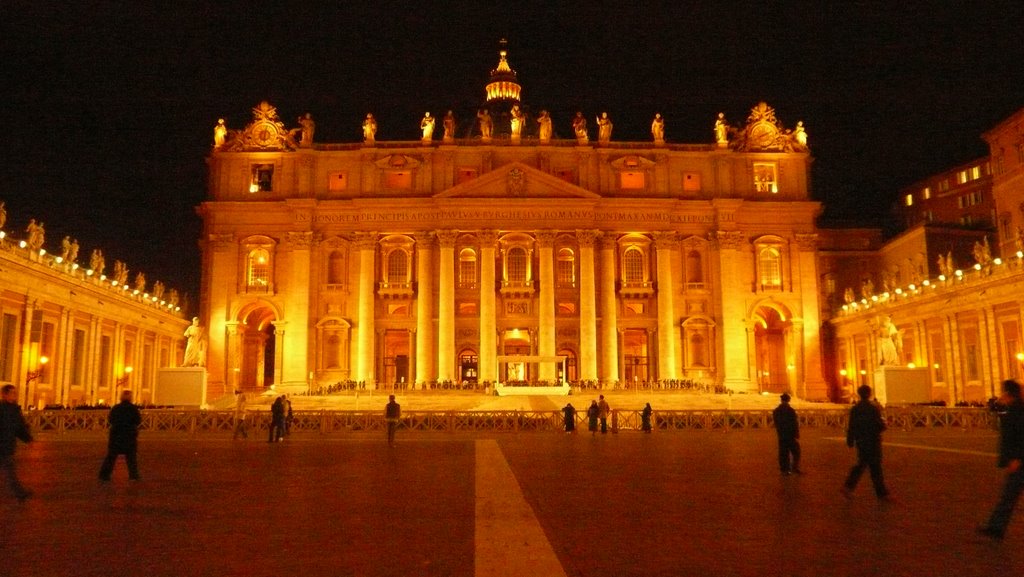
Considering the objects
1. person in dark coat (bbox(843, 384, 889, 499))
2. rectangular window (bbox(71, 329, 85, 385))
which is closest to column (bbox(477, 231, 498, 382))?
rectangular window (bbox(71, 329, 85, 385))

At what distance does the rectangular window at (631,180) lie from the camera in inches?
2576

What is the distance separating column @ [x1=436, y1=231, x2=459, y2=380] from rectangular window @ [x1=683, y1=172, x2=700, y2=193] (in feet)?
62.1

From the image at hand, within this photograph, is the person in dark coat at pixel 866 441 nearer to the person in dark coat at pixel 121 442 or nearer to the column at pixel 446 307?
the person in dark coat at pixel 121 442

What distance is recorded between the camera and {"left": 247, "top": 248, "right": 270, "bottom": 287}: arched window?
211 ft

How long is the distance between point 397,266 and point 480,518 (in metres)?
55.5

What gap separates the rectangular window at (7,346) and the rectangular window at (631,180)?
42819 millimetres

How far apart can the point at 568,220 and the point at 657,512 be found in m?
53.1

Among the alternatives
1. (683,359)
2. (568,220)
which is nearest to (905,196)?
(683,359)

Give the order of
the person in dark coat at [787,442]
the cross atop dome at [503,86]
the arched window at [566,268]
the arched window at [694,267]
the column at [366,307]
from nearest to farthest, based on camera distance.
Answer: the person in dark coat at [787,442], the column at [366,307], the arched window at [566,268], the arched window at [694,267], the cross atop dome at [503,86]

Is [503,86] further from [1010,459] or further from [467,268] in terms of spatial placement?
[1010,459]

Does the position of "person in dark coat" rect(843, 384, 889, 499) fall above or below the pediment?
below

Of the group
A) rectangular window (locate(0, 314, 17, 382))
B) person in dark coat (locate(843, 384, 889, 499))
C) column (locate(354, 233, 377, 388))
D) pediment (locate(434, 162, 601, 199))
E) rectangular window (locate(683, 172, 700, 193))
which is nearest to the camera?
person in dark coat (locate(843, 384, 889, 499))

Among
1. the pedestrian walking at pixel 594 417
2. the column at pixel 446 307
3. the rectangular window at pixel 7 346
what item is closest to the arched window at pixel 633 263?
the column at pixel 446 307

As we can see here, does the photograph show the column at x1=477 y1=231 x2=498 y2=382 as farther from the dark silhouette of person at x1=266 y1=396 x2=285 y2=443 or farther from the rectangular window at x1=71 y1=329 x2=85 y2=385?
the dark silhouette of person at x1=266 y1=396 x2=285 y2=443
